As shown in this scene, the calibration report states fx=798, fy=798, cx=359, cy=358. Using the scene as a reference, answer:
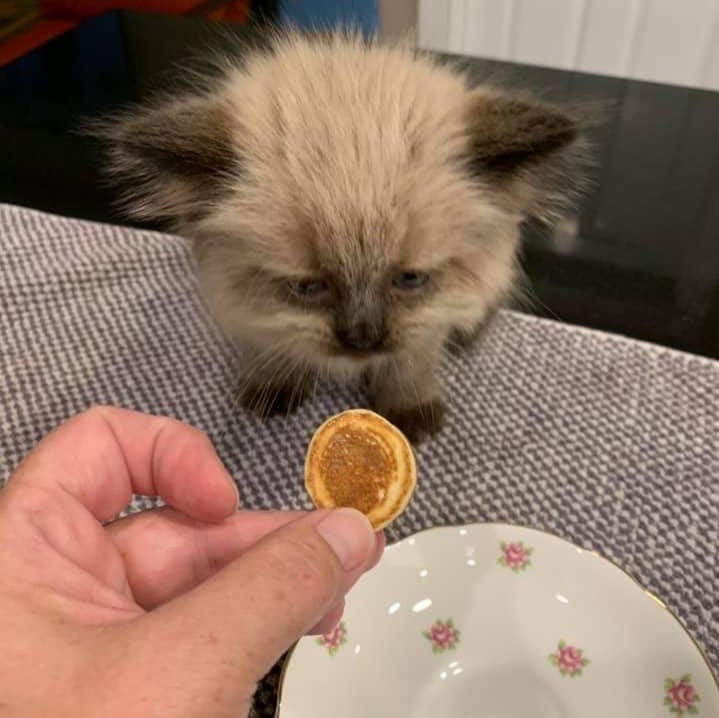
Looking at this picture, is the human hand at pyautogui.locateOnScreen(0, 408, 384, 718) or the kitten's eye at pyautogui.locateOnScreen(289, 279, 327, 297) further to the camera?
the kitten's eye at pyautogui.locateOnScreen(289, 279, 327, 297)

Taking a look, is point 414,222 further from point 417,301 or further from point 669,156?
point 669,156

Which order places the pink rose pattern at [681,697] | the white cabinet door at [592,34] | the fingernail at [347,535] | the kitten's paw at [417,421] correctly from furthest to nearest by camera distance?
the white cabinet door at [592,34]
the kitten's paw at [417,421]
the pink rose pattern at [681,697]
the fingernail at [347,535]

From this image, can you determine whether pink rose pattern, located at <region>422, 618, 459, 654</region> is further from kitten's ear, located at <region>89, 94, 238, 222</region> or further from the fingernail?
kitten's ear, located at <region>89, 94, 238, 222</region>

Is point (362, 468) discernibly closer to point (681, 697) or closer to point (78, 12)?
point (681, 697)

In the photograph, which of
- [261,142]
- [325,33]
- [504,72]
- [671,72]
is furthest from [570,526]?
[671,72]

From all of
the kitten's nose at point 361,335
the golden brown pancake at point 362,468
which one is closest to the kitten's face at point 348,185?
the kitten's nose at point 361,335

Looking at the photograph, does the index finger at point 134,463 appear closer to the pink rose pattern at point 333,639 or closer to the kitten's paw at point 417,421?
the pink rose pattern at point 333,639

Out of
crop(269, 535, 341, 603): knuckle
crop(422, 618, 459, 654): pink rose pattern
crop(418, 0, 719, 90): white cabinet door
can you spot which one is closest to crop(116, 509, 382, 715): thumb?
crop(269, 535, 341, 603): knuckle
